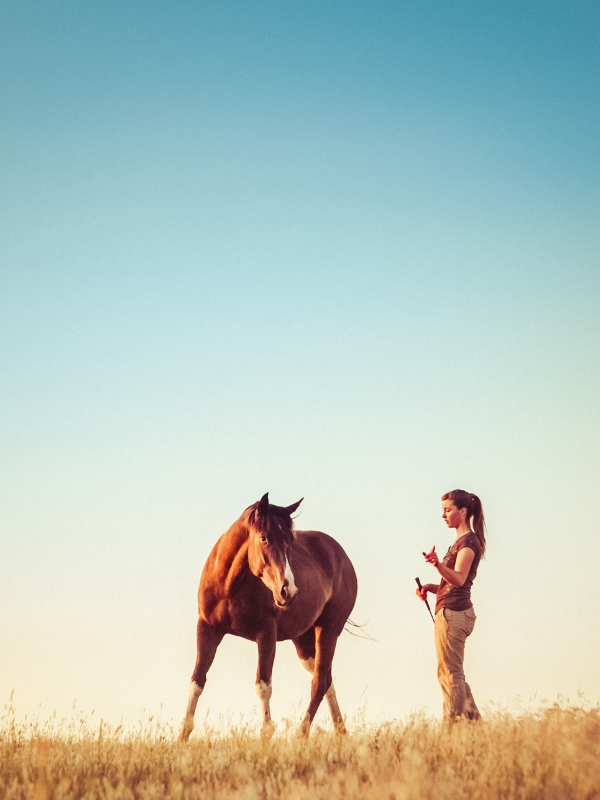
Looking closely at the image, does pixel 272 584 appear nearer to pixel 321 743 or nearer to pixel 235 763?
pixel 321 743

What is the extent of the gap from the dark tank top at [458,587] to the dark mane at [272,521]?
2.18 metres

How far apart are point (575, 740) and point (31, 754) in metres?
4.55

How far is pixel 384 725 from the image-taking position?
25.0 ft

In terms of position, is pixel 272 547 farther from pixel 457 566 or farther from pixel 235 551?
pixel 457 566

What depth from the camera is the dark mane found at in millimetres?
9039

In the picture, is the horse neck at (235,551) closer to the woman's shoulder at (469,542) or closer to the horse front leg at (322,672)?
the horse front leg at (322,672)

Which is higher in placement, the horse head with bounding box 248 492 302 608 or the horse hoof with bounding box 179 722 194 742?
Result: the horse head with bounding box 248 492 302 608

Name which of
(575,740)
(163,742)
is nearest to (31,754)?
(163,742)

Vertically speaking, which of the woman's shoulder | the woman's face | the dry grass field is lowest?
the dry grass field

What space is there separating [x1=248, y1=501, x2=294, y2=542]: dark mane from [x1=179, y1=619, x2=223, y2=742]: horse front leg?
4.67ft

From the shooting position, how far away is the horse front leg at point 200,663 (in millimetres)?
8566

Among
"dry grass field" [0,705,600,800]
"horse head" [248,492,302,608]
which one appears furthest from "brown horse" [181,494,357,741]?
"dry grass field" [0,705,600,800]

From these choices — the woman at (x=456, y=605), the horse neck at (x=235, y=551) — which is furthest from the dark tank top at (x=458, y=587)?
the horse neck at (x=235, y=551)

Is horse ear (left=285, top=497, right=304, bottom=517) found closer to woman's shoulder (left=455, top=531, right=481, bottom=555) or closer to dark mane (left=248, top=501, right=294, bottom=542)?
dark mane (left=248, top=501, right=294, bottom=542)
